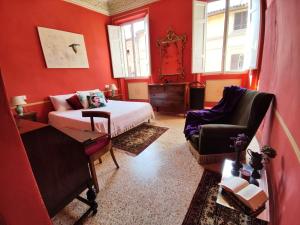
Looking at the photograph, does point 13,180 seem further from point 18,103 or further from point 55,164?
point 18,103

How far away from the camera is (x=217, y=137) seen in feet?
6.02

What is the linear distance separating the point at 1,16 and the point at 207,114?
162 inches

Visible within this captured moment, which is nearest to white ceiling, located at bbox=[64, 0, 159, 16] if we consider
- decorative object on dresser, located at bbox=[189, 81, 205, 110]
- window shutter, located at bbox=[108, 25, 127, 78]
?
window shutter, located at bbox=[108, 25, 127, 78]

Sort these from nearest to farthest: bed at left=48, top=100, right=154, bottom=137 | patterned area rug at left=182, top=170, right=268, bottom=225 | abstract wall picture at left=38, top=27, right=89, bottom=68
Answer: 1. patterned area rug at left=182, top=170, right=268, bottom=225
2. bed at left=48, top=100, right=154, bottom=137
3. abstract wall picture at left=38, top=27, right=89, bottom=68

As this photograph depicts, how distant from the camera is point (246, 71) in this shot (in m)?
3.56

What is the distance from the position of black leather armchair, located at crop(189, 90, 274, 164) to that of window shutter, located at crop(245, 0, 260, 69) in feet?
→ 4.72

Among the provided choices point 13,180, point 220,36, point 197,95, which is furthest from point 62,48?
point 220,36

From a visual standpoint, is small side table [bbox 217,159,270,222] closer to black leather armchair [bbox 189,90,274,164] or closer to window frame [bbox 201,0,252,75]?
black leather armchair [bbox 189,90,274,164]

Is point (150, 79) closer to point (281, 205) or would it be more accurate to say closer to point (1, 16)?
point (1, 16)

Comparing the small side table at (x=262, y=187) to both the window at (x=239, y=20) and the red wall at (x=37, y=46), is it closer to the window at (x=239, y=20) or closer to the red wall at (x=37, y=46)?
the red wall at (x=37, y=46)

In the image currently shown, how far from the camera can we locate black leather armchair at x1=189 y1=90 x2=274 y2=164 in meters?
1.59

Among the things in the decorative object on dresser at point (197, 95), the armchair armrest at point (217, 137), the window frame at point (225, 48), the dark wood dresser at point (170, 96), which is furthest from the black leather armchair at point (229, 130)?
the window frame at point (225, 48)

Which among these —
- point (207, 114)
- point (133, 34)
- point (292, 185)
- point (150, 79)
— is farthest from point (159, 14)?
point (292, 185)

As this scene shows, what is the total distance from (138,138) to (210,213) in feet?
6.02
